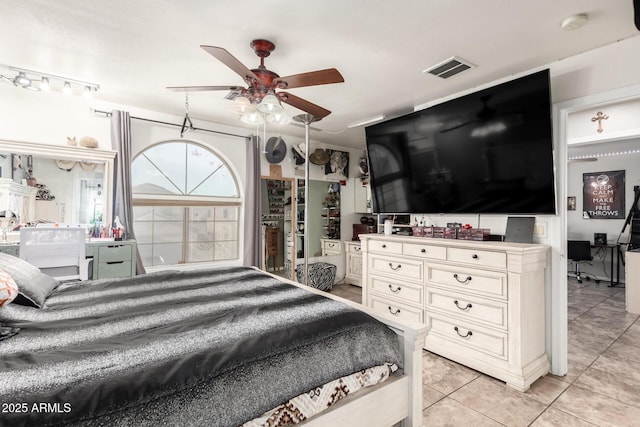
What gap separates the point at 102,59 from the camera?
2557 mm

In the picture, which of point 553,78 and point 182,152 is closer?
point 553,78

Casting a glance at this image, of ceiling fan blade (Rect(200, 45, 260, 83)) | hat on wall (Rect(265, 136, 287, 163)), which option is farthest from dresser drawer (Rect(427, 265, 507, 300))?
hat on wall (Rect(265, 136, 287, 163))

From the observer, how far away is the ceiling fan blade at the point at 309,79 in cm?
196

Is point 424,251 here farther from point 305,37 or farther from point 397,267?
point 305,37

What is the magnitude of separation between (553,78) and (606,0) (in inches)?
29.6

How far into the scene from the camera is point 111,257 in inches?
126

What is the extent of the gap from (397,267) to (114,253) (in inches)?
115

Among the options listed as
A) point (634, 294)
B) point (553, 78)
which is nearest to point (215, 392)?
point (553, 78)

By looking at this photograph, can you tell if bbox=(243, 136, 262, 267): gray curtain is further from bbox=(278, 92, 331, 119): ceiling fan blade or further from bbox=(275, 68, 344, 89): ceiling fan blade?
bbox=(275, 68, 344, 89): ceiling fan blade

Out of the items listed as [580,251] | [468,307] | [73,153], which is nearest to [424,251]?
[468,307]

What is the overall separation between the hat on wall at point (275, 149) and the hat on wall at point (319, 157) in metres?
0.59

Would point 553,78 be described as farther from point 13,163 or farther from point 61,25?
point 13,163

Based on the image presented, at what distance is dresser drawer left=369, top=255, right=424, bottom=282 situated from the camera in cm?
290

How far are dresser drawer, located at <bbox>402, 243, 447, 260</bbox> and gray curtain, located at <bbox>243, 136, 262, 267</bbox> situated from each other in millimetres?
2201
